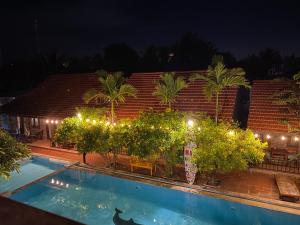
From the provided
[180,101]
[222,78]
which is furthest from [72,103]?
[222,78]

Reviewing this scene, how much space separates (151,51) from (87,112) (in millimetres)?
25974

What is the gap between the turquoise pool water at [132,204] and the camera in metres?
11.8

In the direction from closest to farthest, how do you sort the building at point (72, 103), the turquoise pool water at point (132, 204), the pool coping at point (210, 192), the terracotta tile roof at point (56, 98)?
the pool coping at point (210, 192), the turquoise pool water at point (132, 204), the building at point (72, 103), the terracotta tile roof at point (56, 98)

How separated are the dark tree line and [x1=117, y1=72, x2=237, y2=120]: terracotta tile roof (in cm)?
Answer: 1413

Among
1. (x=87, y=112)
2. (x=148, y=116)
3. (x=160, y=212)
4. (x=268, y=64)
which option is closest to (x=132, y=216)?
(x=160, y=212)

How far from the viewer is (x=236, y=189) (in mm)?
13367

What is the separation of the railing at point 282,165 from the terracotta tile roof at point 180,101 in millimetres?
3572

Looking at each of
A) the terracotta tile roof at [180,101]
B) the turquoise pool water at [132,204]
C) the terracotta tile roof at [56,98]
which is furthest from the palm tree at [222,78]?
the terracotta tile roof at [56,98]

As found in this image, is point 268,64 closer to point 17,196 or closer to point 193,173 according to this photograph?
point 193,173

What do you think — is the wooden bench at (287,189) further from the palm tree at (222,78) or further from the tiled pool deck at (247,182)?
the palm tree at (222,78)

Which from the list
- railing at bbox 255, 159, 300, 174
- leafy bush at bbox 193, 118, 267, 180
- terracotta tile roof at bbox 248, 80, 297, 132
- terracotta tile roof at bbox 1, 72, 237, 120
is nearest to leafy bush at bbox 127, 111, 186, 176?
leafy bush at bbox 193, 118, 267, 180

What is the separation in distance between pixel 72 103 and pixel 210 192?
48.6ft

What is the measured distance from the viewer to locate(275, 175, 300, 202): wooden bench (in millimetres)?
11844

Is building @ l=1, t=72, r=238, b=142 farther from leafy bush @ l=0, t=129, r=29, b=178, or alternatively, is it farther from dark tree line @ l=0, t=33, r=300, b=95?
leafy bush @ l=0, t=129, r=29, b=178
